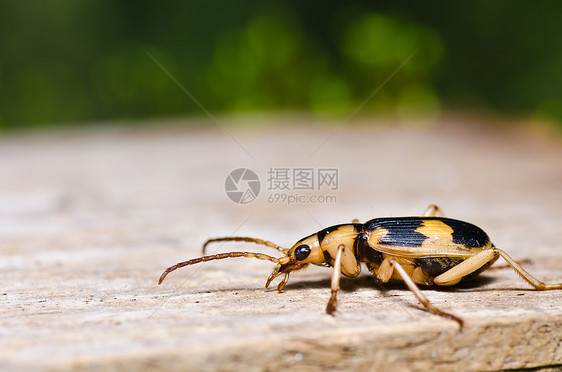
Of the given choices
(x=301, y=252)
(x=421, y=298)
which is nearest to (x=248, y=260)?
(x=301, y=252)

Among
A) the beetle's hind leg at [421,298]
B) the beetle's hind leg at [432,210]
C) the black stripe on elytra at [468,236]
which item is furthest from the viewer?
the beetle's hind leg at [432,210]

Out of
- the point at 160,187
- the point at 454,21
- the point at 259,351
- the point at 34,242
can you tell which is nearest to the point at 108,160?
the point at 160,187

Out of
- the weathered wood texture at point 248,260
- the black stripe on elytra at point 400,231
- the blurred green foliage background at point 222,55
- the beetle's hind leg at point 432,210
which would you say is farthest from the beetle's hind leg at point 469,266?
the blurred green foliage background at point 222,55

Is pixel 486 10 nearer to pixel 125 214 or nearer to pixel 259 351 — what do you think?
pixel 125 214

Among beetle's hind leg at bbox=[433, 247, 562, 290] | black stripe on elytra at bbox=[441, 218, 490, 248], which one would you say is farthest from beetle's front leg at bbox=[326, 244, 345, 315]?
black stripe on elytra at bbox=[441, 218, 490, 248]

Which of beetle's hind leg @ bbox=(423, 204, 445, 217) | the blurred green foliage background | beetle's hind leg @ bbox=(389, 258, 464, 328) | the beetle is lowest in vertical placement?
beetle's hind leg @ bbox=(389, 258, 464, 328)

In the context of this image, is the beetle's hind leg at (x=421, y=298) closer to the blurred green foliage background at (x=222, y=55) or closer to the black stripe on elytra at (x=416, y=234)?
the black stripe on elytra at (x=416, y=234)

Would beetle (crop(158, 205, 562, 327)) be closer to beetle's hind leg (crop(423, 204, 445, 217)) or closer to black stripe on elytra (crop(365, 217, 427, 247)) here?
Answer: black stripe on elytra (crop(365, 217, 427, 247))
